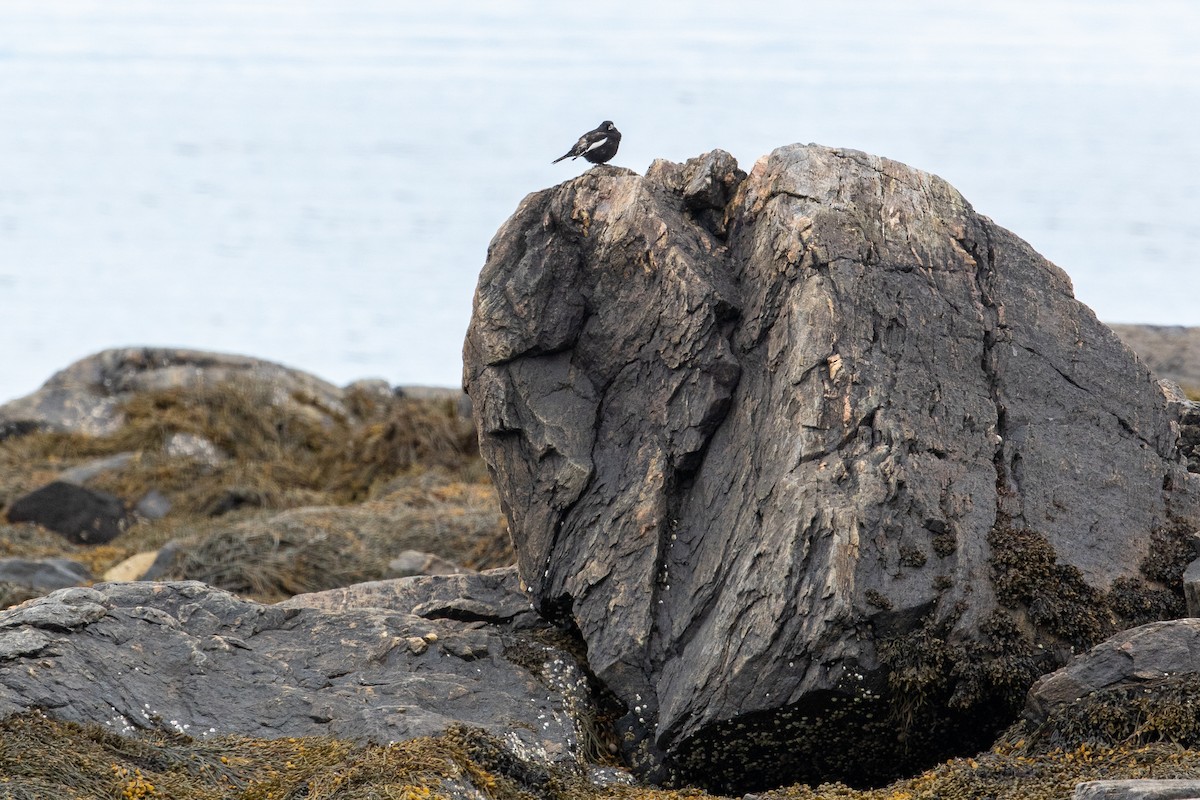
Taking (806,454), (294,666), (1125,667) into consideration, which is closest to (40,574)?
(294,666)

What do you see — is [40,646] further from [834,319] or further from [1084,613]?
[1084,613]

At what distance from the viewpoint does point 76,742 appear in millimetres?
6488

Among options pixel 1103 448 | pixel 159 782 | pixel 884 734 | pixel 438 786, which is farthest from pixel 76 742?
pixel 1103 448

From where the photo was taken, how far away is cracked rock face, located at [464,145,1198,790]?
755 centimetres

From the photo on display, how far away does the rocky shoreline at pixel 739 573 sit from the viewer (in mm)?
6918

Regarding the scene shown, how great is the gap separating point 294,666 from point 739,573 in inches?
108

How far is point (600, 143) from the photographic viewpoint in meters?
9.67

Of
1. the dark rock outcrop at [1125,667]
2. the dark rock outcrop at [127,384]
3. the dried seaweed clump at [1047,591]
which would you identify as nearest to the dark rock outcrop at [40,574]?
the dark rock outcrop at [127,384]

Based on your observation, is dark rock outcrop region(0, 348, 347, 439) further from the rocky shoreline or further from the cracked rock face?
the cracked rock face

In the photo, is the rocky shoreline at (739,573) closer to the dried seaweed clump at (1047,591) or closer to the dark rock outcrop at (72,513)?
the dried seaweed clump at (1047,591)

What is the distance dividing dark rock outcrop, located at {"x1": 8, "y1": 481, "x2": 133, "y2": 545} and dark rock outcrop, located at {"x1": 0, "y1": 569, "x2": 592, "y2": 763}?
8990mm

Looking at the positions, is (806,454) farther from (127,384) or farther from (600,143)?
(127,384)

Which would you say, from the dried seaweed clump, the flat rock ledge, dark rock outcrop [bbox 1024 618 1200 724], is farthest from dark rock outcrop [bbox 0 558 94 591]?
the flat rock ledge

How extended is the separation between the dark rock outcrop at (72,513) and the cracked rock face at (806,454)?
974 cm
